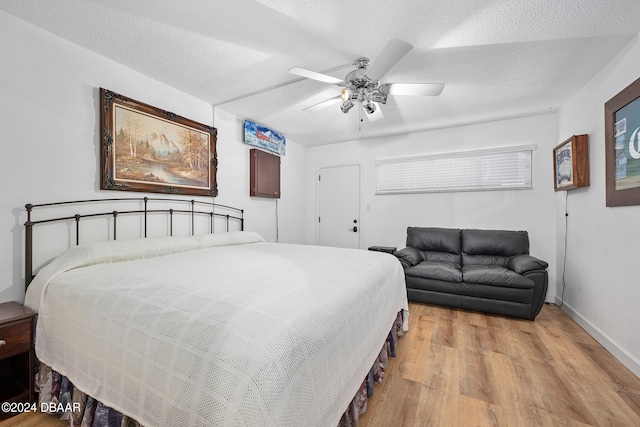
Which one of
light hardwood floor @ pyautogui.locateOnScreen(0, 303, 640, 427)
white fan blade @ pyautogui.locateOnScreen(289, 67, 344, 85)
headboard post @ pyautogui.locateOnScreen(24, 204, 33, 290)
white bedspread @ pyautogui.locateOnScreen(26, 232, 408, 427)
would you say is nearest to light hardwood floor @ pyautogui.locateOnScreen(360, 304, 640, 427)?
light hardwood floor @ pyautogui.locateOnScreen(0, 303, 640, 427)

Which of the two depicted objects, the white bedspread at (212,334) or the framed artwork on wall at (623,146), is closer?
the white bedspread at (212,334)

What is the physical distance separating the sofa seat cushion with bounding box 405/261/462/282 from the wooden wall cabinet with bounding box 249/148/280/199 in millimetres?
2403

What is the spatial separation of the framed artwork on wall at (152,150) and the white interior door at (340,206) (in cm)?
240

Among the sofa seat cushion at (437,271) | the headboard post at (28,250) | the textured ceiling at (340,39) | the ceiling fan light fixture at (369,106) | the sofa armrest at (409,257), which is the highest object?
the textured ceiling at (340,39)

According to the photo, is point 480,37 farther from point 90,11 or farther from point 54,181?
point 54,181

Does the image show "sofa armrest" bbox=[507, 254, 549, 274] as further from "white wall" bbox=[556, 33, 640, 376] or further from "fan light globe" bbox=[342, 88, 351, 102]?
"fan light globe" bbox=[342, 88, 351, 102]

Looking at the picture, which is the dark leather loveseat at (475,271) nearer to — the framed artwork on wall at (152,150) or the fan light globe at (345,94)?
the fan light globe at (345,94)

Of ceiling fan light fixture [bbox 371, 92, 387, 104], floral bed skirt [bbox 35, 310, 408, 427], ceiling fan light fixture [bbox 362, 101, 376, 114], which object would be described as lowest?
floral bed skirt [bbox 35, 310, 408, 427]

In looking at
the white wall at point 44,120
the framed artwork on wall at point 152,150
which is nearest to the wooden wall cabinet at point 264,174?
the framed artwork on wall at point 152,150

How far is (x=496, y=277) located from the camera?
297 centimetres

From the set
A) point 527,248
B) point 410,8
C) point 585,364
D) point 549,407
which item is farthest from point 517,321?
point 410,8

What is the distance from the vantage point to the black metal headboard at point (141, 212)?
1.87 meters

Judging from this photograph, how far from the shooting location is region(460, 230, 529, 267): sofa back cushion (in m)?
3.48

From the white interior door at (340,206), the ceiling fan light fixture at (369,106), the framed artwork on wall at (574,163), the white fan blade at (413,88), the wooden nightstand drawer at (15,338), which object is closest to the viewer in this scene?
the wooden nightstand drawer at (15,338)
